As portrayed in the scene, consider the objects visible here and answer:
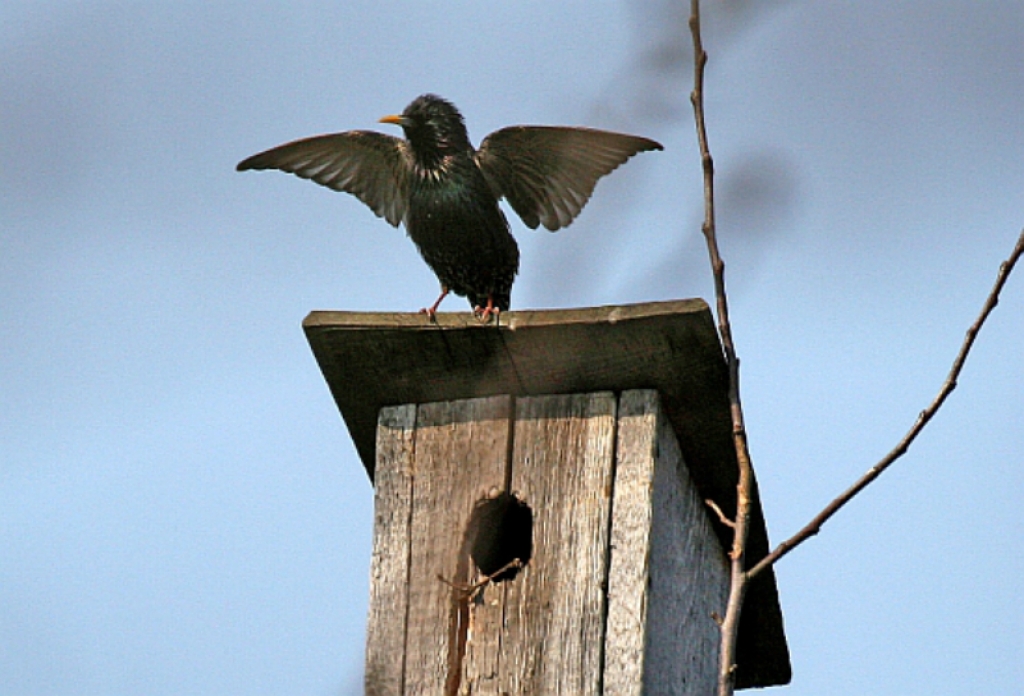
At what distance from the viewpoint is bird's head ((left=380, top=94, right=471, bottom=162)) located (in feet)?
14.8

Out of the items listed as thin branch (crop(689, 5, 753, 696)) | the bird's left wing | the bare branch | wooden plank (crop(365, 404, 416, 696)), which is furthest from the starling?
thin branch (crop(689, 5, 753, 696))

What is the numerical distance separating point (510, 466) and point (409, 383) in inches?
11.3

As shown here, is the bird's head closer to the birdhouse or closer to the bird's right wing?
the bird's right wing

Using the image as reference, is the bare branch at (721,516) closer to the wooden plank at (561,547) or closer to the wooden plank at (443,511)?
the wooden plank at (561,547)

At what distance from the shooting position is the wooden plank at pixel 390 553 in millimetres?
3029

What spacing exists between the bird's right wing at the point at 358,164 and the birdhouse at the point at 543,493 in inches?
52.3

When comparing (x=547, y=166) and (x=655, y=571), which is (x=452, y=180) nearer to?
(x=547, y=166)

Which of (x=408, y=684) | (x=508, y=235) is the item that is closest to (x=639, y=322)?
(x=408, y=684)

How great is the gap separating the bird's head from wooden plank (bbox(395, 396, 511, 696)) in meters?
1.47

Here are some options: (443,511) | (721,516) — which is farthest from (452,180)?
(721,516)

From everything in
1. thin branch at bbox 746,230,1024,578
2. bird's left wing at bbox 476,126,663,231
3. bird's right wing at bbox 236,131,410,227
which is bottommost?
thin branch at bbox 746,230,1024,578

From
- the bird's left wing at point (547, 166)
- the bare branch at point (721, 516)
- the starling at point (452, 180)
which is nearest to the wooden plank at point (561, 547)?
the bare branch at point (721, 516)

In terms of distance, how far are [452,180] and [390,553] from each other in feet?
5.36

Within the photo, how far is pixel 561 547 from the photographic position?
2.99 m
